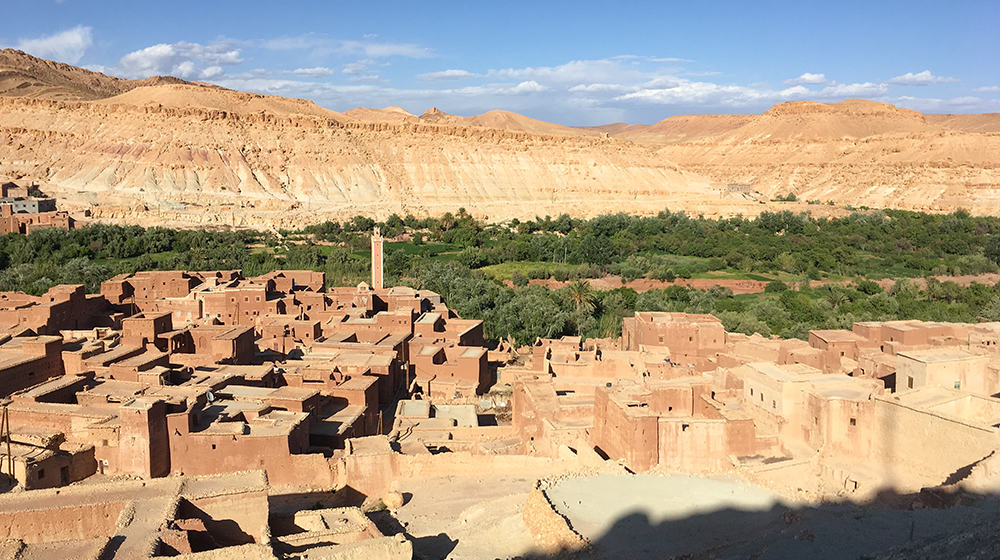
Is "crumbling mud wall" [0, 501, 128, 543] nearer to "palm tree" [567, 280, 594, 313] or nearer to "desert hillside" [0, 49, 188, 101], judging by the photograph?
"palm tree" [567, 280, 594, 313]

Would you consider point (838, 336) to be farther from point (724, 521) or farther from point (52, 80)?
point (52, 80)

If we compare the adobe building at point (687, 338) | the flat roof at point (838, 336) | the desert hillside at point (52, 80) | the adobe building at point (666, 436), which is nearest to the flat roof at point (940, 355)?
the flat roof at point (838, 336)

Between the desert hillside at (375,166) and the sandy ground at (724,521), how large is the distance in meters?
40.5

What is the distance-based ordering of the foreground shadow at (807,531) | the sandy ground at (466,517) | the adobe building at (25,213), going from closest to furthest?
the foreground shadow at (807,531) → the sandy ground at (466,517) → the adobe building at (25,213)

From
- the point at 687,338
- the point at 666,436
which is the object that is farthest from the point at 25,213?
the point at 666,436

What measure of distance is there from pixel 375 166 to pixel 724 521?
171 ft

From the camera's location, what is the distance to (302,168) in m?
57.2

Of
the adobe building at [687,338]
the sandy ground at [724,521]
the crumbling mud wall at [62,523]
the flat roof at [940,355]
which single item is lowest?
the sandy ground at [724,521]

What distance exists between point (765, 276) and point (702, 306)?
1229 cm

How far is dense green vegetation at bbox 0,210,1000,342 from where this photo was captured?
28219 mm

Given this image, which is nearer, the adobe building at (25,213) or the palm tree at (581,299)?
the palm tree at (581,299)

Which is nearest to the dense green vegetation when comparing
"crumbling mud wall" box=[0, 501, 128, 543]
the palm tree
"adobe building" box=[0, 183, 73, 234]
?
the palm tree

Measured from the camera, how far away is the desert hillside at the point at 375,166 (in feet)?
168

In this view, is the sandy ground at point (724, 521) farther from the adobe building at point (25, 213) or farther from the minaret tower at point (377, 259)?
the adobe building at point (25, 213)
